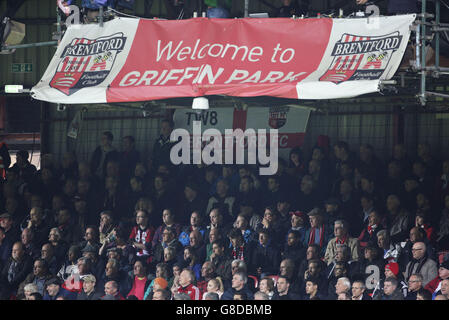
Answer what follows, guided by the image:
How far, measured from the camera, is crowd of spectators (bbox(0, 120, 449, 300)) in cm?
1568

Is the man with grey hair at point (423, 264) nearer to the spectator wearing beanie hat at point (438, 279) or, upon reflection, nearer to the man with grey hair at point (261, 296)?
the spectator wearing beanie hat at point (438, 279)

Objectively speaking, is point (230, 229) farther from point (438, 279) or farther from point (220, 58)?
point (438, 279)

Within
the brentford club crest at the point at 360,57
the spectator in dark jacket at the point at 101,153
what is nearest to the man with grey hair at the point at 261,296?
the brentford club crest at the point at 360,57

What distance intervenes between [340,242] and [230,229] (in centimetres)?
186

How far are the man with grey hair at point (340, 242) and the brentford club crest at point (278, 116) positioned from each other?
344 cm

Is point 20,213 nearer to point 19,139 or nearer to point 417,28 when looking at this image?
point 19,139

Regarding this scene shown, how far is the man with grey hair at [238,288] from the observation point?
51.8 feet

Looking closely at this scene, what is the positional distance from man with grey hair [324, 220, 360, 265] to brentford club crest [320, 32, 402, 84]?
2283 millimetres

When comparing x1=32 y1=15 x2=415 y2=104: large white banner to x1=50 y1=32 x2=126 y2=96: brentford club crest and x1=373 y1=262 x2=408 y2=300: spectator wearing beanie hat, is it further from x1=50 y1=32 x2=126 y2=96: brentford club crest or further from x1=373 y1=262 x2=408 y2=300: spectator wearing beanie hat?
x1=373 y1=262 x2=408 y2=300: spectator wearing beanie hat

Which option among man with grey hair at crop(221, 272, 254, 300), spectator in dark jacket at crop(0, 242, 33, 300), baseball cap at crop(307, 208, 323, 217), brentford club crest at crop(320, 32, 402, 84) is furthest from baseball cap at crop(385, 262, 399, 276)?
spectator in dark jacket at crop(0, 242, 33, 300)

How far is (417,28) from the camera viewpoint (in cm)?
1501

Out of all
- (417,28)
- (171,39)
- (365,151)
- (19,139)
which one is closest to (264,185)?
(365,151)

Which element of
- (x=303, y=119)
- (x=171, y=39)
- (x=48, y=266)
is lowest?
(x=48, y=266)

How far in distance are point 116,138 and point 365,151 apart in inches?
221
